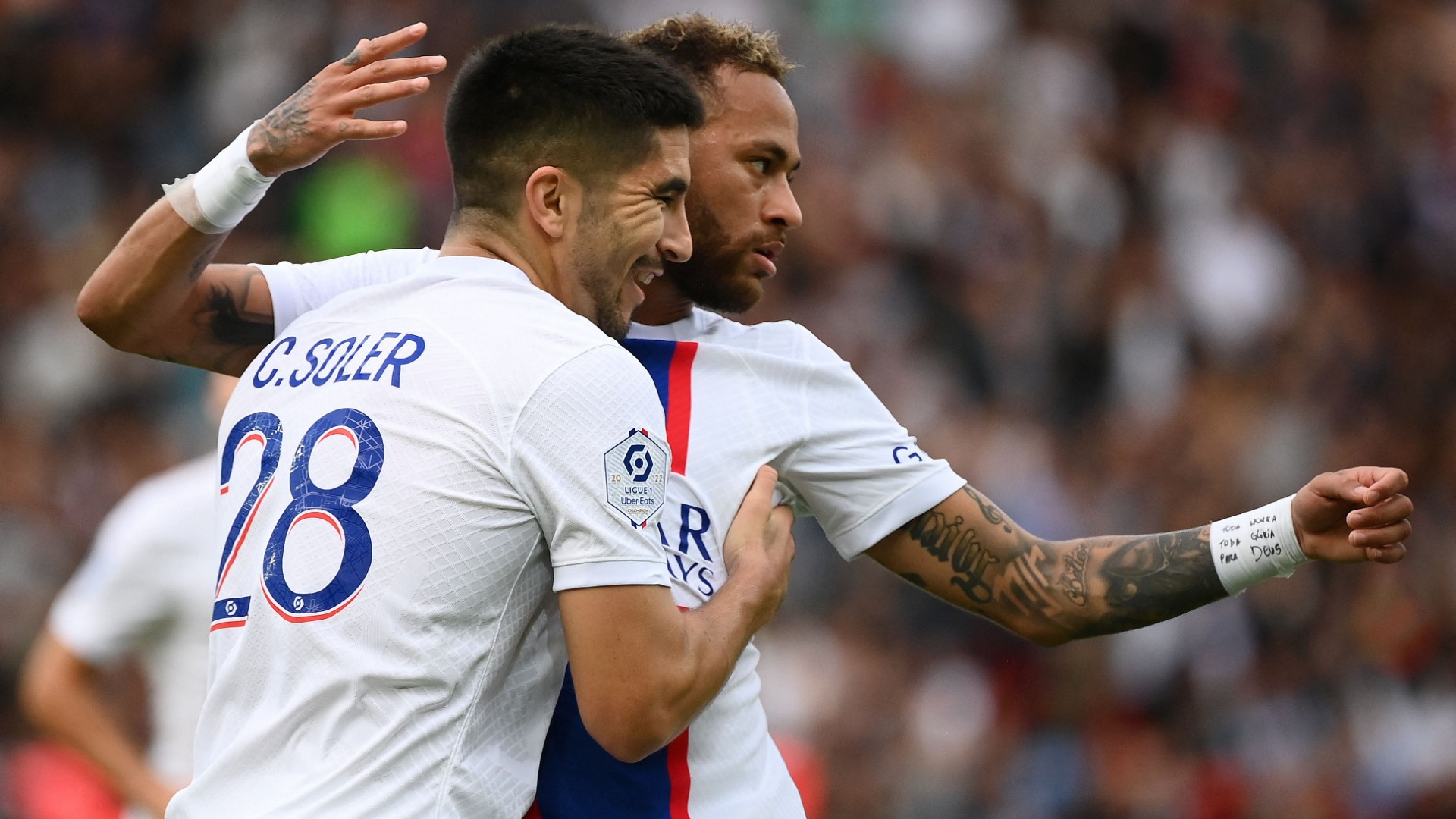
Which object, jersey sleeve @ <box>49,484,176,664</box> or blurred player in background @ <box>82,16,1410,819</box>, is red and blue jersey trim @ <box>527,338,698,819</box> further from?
jersey sleeve @ <box>49,484,176,664</box>

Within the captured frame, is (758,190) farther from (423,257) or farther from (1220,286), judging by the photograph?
(1220,286)

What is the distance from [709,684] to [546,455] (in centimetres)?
49

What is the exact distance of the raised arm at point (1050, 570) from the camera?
3.78 m

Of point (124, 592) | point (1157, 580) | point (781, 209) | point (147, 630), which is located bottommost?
point (147, 630)

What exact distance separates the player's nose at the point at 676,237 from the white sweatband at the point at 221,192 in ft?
2.71

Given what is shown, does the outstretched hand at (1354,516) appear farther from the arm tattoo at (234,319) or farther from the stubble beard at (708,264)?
the arm tattoo at (234,319)

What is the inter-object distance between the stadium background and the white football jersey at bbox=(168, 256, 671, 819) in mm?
4830

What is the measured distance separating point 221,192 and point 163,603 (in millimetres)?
2511

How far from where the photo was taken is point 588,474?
290cm

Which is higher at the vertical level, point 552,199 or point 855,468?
point 552,199

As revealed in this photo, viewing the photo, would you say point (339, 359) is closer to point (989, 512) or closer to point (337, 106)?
point (337, 106)

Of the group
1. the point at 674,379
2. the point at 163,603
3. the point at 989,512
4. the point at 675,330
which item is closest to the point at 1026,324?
the point at 163,603

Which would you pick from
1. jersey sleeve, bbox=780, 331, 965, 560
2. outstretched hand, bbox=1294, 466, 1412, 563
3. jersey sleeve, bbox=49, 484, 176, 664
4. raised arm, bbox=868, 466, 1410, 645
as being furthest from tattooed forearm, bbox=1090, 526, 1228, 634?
jersey sleeve, bbox=49, 484, 176, 664

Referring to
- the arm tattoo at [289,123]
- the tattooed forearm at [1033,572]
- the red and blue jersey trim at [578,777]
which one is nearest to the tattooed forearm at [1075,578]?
the tattooed forearm at [1033,572]
